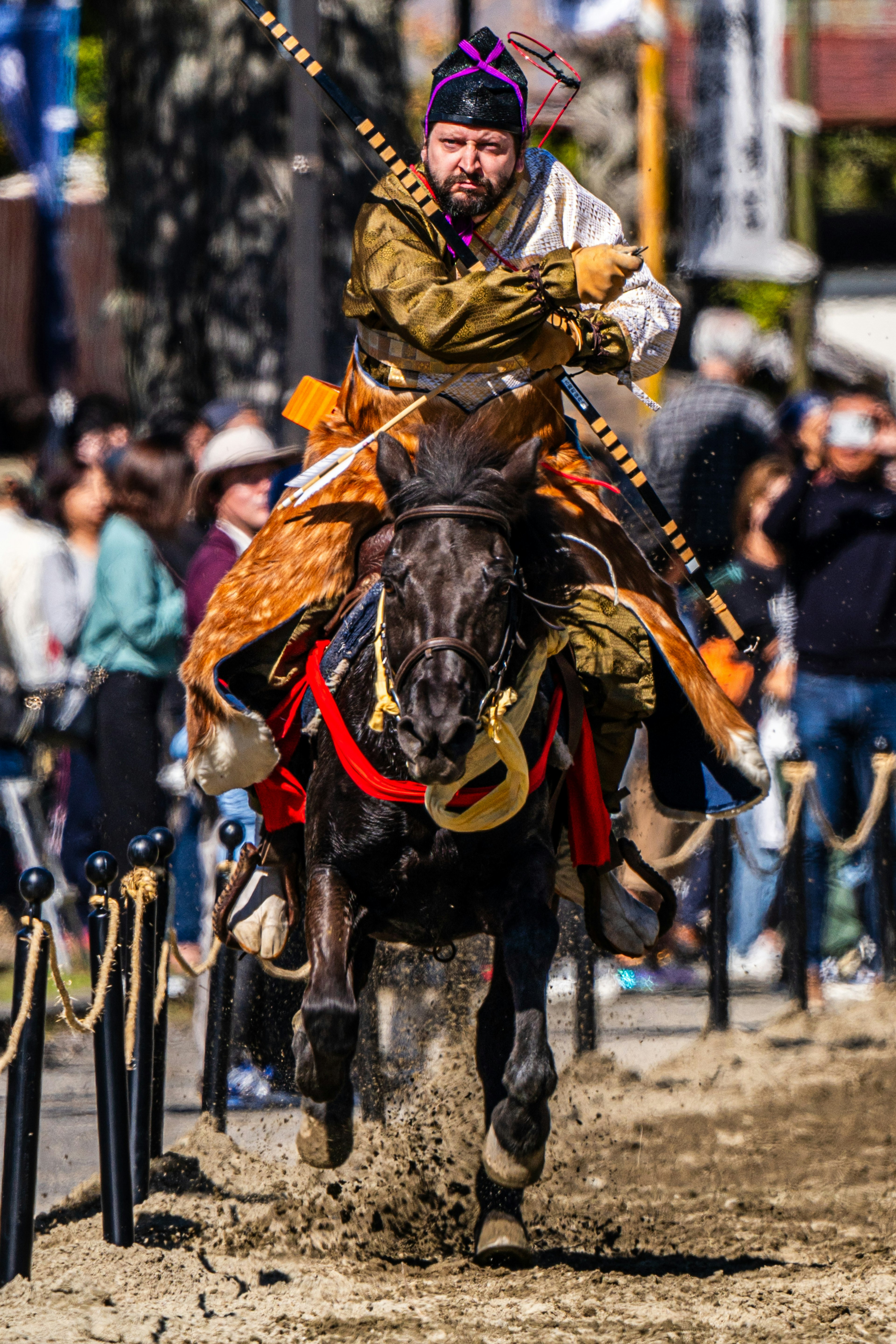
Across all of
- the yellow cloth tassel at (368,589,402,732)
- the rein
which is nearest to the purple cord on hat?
the yellow cloth tassel at (368,589,402,732)

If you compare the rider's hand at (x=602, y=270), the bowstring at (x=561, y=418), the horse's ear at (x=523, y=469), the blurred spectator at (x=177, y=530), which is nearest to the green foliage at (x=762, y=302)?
the blurred spectator at (x=177, y=530)

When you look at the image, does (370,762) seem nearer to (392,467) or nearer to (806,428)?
(392,467)

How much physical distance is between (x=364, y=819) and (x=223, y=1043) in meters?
2.05

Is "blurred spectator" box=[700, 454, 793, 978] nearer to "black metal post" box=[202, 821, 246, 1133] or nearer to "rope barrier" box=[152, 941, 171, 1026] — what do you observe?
"black metal post" box=[202, 821, 246, 1133]

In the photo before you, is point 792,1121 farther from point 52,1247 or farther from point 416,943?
point 52,1247

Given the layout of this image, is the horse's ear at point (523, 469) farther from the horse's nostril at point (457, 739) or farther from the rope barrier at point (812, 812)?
the rope barrier at point (812, 812)

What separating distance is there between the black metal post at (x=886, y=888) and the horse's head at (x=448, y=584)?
4456mm

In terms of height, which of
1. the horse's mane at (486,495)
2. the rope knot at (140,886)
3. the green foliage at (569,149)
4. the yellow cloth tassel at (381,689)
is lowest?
the rope knot at (140,886)

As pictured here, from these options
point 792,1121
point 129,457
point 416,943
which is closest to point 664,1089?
point 792,1121

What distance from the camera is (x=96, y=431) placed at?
1055 cm

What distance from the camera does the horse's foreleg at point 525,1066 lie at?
15.6 feet

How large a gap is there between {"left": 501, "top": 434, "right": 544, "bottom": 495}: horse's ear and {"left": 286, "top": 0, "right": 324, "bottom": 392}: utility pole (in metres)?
2.77

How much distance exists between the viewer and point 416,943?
17.1 ft

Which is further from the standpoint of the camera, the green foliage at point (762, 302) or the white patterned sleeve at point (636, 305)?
the green foliage at point (762, 302)
